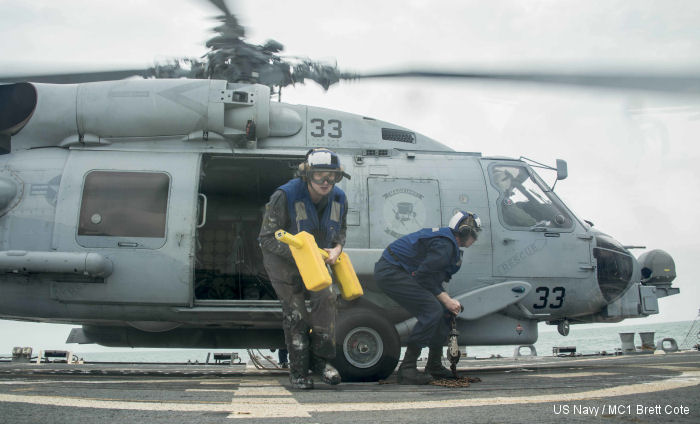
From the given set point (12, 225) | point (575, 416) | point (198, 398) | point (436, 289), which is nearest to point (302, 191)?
point (436, 289)

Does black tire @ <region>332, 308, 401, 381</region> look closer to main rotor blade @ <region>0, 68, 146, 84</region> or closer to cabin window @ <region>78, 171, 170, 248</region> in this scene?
cabin window @ <region>78, 171, 170, 248</region>

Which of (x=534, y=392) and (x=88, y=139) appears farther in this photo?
(x=88, y=139)

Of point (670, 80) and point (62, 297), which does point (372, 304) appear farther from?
point (670, 80)

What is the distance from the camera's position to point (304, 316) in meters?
4.65

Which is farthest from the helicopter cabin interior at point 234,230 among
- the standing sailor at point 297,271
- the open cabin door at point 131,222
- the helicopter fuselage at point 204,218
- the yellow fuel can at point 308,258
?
the yellow fuel can at point 308,258

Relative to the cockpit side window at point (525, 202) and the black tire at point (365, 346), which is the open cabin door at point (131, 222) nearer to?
the black tire at point (365, 346)

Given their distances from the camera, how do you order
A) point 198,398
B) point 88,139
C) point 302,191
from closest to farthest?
point 198,398, point 302,191, point 88,139

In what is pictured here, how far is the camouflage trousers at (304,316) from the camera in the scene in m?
4.61

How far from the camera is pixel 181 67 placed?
23.0 ft

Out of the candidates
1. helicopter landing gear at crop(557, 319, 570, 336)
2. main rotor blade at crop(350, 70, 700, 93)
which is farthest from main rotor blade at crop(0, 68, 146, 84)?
helicopter landing gear at crop(557, 319, 570, 336)

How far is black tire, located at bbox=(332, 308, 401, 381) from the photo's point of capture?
5.68m

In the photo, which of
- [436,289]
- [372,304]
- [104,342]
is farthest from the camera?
[104,342]

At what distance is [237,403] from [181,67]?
477 centimetres

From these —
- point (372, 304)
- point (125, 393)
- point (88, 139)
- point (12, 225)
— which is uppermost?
point (88, 139)
